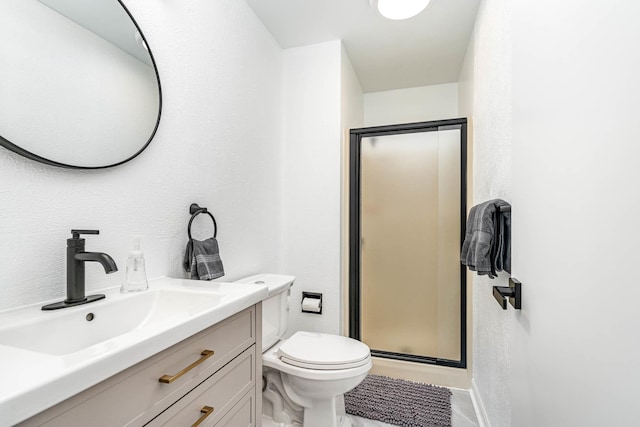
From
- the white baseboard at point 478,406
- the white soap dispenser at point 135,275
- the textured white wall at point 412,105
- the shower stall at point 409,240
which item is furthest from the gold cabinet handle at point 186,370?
the textured white wall at point 412,105

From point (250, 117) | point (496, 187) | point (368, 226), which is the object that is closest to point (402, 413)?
point (368, 226)

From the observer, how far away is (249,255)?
1858 millimetres

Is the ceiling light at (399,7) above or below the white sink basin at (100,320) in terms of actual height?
above

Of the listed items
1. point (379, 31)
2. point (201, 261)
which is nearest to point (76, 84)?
point (201, 261)

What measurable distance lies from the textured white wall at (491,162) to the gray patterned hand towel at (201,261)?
120 cm

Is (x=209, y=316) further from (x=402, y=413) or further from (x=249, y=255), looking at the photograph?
(x=402, y=413)

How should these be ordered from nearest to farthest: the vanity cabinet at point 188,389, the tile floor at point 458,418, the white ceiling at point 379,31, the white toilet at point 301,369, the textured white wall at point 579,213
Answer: the textured white wall at point 579,213 → the vanity cabinet at point 188,389 → the white toilet at point 301,369 → the tile floor at point 458,418 → the white ceiling at point 379,31

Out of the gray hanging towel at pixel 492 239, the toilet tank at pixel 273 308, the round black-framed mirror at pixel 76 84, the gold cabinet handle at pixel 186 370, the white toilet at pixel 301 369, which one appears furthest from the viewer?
the toilet tank at pixel 273 308

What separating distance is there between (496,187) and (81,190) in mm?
1657

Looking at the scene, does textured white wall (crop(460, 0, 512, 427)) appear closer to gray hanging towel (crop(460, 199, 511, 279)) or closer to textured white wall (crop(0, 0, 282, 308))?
gray hanging towel (crop(460, 199, 511, 279))

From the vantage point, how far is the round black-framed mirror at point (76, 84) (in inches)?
31.2

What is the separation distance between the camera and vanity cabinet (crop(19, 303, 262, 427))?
0.54 metres

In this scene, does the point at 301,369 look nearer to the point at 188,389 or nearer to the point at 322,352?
the point at 322,352

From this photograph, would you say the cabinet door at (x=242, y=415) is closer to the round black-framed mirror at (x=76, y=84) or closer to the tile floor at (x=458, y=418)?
the tile floor at (x=458, y=418)
